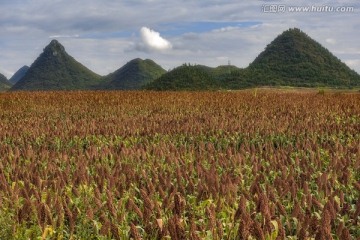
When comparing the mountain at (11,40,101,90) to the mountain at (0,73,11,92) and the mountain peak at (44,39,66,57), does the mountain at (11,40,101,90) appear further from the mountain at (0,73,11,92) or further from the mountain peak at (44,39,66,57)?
the mountain at (0,73,11,92)

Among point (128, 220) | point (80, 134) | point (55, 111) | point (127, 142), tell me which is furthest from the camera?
point (55, 111)

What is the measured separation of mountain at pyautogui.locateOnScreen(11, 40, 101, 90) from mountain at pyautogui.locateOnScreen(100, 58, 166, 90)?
6862 mm

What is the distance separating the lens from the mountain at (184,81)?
54125 millimetres

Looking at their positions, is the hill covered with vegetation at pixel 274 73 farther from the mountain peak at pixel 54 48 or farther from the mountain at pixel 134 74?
the mountain peak at pixel 54 48

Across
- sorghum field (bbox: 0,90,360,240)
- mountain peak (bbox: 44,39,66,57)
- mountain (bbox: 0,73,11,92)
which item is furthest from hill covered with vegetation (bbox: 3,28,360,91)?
mountain (bbox: 0,73,11,92)

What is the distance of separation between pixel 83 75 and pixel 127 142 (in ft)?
445

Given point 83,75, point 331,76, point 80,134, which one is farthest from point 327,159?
point 83,75

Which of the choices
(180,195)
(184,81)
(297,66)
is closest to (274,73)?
(297,66)

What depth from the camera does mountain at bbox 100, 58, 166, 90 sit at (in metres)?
120

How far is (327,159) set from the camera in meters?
5.68

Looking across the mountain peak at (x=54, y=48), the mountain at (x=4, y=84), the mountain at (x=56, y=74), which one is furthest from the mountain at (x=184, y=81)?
the mountain at (x=4, y=84)

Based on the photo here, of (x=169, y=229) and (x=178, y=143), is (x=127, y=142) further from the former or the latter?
(x=169, y=229)

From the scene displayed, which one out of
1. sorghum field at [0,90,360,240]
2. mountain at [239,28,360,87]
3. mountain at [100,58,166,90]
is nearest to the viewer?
sorghum field at [0,90,360,240]

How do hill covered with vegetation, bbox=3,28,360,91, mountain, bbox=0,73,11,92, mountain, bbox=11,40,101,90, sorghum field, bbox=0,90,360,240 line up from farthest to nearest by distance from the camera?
1. mountain, bbox=0,73,11,92
2. mountain, bbox=11,40,101,90
3. hill covered with vegetation, bbox=3,28,360,91
4. sorghum field, bbox=0,90,360,240
